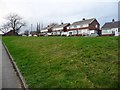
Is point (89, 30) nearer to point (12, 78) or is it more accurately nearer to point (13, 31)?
point (13, 31)

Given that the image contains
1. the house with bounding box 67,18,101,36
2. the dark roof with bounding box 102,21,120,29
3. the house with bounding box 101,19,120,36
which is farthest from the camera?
the house with bounding box 67,18,101,36

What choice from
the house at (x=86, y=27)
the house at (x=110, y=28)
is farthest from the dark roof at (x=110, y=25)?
the house at (x=86, y=27)

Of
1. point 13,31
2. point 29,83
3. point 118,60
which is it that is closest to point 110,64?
point 118,60

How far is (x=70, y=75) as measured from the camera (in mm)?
8023

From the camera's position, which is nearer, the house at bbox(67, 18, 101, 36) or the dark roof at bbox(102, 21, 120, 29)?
the dark roof at bbox(102, 21, 120, 29)

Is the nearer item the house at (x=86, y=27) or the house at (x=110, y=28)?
the house at (x=110, y=28)

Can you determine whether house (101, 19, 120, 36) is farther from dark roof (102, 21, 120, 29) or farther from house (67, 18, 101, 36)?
house (67, 18, 101, 36)

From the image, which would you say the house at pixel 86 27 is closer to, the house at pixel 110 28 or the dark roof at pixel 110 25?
the house at pixel 110 28

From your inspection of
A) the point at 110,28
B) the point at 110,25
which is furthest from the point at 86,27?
the point at 110,28

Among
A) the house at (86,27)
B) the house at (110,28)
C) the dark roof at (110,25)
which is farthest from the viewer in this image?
the house at (86,27)

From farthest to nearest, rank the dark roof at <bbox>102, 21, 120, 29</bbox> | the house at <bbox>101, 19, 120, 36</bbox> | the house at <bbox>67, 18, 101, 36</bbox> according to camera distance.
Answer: the house at <bbox>67, 18, 101, 36</bbox>, the dark roof at <bbox>102, 21, 120, 29</bbox>, the house at <bbox>101, 19, 120, 36</bbox>

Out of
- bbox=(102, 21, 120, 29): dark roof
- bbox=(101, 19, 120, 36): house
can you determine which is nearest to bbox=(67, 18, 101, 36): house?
bbox=(101, 19, 120, 36): house

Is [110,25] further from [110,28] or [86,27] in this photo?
[86,27]

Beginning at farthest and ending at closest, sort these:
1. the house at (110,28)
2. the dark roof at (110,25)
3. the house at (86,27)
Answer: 1. the house at (86,27)
2. the dark roof at (110,25)
3. the house at (110,28)
